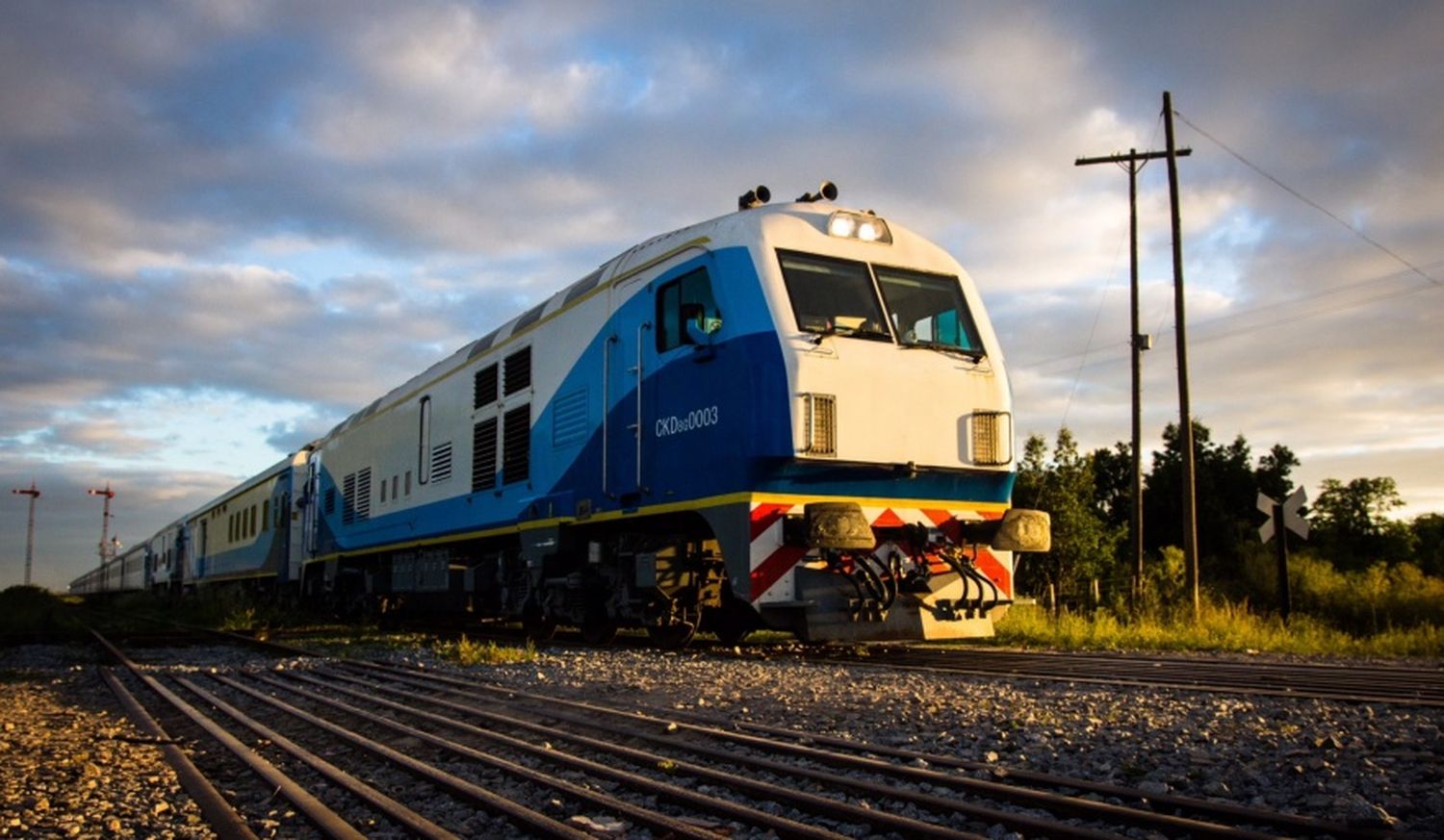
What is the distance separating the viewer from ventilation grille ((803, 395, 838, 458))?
27.7 ft

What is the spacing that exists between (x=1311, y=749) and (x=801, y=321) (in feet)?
Result: 16.4

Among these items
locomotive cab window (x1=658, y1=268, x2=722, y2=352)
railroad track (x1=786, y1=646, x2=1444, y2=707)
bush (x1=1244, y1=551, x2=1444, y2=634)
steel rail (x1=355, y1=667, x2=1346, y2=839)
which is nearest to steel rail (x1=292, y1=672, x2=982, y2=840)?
steel rail (x1=355, y1=667, x2=1346, y2=839)

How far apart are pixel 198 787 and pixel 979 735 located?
356cm

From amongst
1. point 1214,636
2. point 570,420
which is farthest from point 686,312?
point 1214,636

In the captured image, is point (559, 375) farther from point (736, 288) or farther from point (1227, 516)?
point (1227, 516)

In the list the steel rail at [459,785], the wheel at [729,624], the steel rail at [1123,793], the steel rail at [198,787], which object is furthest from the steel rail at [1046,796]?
the wheel at [729,624]

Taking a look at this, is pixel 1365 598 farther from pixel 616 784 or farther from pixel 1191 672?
pixel 616 784

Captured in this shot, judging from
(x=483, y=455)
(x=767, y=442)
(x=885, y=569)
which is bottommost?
(x=885, y=569)

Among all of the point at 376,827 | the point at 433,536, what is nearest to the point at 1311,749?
the point at 376,827

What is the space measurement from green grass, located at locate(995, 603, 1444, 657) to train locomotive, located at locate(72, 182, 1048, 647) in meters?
3.21

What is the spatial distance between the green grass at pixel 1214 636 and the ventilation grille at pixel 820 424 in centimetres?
466

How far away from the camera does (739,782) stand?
4344 millimetres

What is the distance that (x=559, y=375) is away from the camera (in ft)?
37.8

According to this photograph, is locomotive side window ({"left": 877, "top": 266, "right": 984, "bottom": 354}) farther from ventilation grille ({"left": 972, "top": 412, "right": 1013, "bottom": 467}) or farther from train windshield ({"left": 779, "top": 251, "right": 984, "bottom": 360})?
ventilation grille ({"left": 972, "top": 412, "right": 1013, "bottom": 467})
